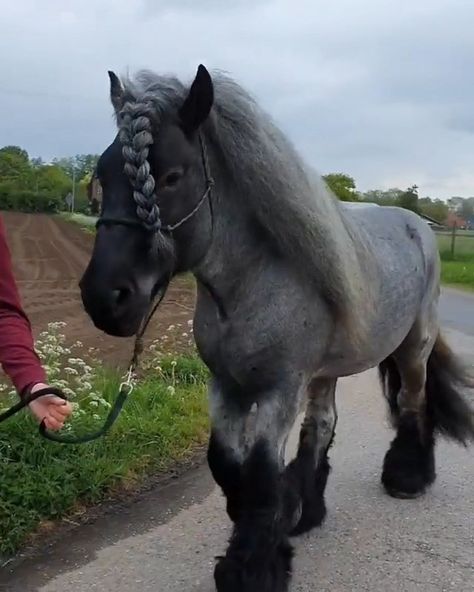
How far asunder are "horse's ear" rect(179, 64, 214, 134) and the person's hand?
97 centimetres

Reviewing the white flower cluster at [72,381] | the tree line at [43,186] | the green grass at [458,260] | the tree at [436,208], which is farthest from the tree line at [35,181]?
the white flower cluster at [72,381]

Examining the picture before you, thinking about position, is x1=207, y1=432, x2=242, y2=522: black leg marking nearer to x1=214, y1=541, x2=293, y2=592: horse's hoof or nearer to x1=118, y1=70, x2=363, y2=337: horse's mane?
x1=214, y1=541, x2=293, y2=592: horse's hoof

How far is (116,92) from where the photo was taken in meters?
2.75

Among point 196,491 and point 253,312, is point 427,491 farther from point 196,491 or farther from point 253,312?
point 253,312

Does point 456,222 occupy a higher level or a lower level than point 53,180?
lower

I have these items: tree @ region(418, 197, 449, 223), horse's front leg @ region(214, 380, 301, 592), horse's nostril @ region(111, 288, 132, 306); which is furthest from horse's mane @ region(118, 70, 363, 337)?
tree @ region(418, 197, 449, 223)

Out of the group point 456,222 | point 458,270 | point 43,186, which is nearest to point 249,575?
point 458,270

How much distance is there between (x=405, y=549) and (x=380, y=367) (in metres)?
1.28

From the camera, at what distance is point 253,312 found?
2.98 meters

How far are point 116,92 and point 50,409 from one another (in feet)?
3.67

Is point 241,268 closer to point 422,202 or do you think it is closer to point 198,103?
point 198,103

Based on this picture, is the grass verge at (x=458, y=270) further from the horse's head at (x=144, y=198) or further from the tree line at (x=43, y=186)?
the horse's head at (x=144, y=198)

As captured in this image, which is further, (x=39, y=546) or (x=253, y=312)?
(x=39, y=546)

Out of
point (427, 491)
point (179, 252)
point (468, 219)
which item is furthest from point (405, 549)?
point (468, 219)
